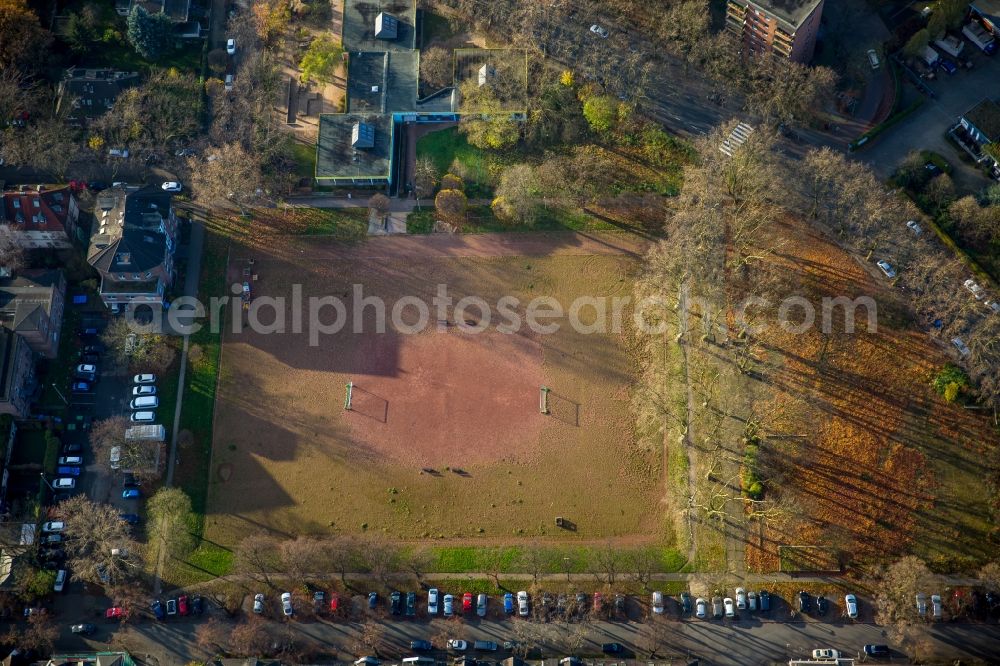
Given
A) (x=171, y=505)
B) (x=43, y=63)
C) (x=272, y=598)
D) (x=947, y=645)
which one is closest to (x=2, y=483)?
(x=171, y=505)

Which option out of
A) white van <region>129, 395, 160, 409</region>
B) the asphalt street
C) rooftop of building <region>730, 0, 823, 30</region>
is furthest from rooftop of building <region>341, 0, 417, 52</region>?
the asphalt street

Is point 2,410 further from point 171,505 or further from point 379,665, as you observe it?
point 379,665

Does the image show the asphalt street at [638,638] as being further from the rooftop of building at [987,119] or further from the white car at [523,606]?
the rooftop of building at [987,119]

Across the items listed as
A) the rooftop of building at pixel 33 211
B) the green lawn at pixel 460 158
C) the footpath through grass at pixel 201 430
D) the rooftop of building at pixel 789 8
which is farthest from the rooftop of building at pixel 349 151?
the rooftop of building at pixel 789 8

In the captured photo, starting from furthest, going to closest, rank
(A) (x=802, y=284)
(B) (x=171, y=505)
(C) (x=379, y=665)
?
1. (A) (x=802, y=284)
2. (B) (x=171, y=505)
3. (C) (x=379, y=665)

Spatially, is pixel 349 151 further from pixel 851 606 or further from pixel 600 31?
pixel 851 606

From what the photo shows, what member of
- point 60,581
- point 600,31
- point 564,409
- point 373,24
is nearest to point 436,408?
point 564,409
